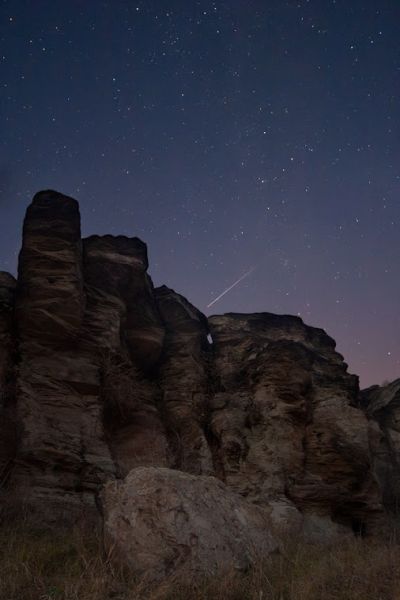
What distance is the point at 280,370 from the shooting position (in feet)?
52.2

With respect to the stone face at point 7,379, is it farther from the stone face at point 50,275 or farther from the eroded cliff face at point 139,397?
the stone face at point 50,275

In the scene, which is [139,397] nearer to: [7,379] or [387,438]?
[7,379]

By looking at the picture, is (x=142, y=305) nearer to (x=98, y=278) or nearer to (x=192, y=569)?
(x=98, y=278)

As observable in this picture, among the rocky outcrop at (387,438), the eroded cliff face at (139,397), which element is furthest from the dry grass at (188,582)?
the rocky outcrop at (387,438)

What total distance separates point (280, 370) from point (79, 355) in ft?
24.1

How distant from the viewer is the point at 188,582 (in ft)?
16.3

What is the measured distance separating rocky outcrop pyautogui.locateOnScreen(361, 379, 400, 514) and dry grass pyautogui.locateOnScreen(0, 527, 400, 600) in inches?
632

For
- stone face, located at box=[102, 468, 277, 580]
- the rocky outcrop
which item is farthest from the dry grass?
the rocky outcrop

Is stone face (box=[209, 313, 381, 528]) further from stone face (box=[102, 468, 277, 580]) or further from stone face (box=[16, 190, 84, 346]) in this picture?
stone face (box=[102, 468, 277, 580])

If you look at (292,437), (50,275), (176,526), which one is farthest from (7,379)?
(292,437)

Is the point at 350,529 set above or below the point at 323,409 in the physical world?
below

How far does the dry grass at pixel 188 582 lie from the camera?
4543 millimetres

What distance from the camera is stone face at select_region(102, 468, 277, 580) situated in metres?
5.50

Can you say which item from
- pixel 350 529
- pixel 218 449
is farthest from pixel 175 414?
pixel 350 529
